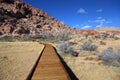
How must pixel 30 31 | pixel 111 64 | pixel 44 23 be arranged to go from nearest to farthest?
pixel 111 64
pixel 30 31
pixel 44 23

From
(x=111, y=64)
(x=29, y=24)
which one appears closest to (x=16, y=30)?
(x=29, y=24)

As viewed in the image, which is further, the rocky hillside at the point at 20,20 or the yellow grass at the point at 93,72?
the rocky hillside at the point at 20,20

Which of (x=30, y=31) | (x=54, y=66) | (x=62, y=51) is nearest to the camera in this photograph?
(x=54, y=66)

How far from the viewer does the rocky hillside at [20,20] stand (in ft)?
199

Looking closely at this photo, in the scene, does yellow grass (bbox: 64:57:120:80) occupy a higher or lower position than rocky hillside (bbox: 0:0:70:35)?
lower

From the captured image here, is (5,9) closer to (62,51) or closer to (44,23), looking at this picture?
(44,23)

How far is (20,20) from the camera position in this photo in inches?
→ 2768

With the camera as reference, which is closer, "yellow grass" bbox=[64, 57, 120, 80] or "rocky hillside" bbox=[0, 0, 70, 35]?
"yellow grass" bbox=[64, 57, 120, 80]

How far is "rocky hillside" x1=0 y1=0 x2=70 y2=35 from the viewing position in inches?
2393

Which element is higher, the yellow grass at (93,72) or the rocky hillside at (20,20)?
the rocky hillside at (20,20)

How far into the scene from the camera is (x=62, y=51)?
18.3 meters

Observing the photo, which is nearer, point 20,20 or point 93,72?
point 93,72

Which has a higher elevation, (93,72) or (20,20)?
(20,20)

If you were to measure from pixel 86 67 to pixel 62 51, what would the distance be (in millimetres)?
7197
